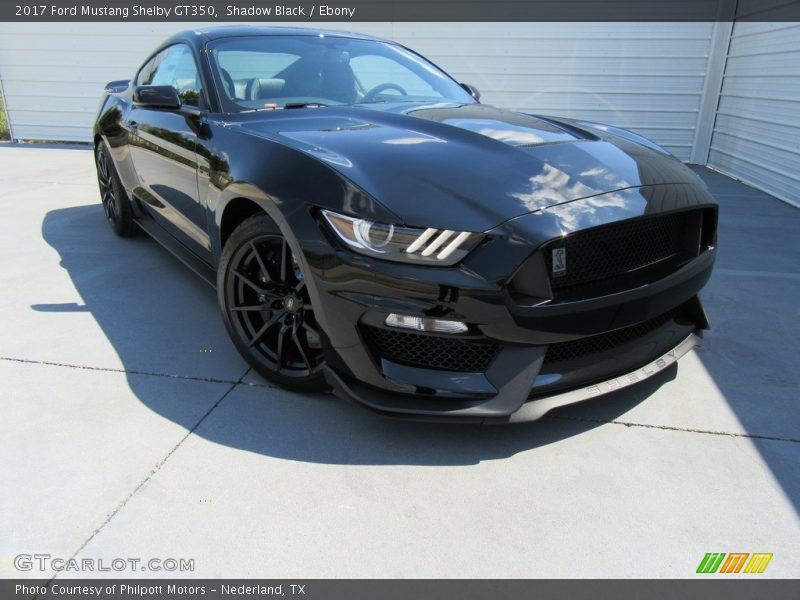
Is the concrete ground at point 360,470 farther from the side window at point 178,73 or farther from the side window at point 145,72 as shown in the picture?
the side window at point 145,72

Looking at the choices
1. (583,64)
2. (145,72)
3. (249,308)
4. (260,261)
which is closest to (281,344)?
(249,308)

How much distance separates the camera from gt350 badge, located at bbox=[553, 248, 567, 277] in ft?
6.47

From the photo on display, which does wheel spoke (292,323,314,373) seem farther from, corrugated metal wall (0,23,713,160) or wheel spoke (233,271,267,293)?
corrugated metal wall (0,23,713,160)

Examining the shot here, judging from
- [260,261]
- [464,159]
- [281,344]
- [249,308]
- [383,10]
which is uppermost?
[383,10]

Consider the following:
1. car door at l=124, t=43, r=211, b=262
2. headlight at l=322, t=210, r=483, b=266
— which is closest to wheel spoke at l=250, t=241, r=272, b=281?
car door at l=124, t=43, r=211, b=262

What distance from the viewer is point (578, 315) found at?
200cm

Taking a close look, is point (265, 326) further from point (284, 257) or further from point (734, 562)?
point (734, 562)

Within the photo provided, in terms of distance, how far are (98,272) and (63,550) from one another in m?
2.72

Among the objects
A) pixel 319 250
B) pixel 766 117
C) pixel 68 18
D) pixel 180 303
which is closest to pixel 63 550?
pixel 319 250

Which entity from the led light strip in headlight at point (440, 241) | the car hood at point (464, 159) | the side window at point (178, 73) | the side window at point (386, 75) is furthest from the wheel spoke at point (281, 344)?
the side window at point (386, 75)

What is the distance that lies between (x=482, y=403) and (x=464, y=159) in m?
0.88

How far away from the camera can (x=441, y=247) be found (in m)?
1.91

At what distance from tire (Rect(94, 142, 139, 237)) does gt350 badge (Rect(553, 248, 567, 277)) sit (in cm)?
365

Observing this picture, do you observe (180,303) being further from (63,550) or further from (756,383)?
(756,383)
